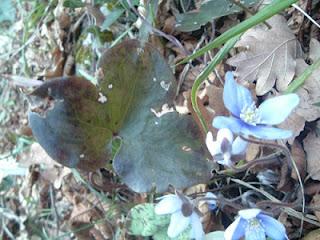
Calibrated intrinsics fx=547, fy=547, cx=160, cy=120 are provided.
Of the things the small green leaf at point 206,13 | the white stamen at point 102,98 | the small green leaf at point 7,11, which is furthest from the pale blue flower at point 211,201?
the small green leaf at point 7,11

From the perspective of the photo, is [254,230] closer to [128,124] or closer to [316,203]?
[316,203]

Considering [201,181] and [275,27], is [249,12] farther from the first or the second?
[201,181]

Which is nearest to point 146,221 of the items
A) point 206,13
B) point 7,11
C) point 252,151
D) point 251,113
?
point 252,151

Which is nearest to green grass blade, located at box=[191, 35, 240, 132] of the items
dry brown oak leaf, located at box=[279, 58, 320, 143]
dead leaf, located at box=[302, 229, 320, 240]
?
dry brown oak leaf, located at box=[279, 58, 320, 143]

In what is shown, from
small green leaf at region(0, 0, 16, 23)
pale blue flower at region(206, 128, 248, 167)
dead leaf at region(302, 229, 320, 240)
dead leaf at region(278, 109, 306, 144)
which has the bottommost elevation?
small green leaf at region(0, 0, 16, 23)

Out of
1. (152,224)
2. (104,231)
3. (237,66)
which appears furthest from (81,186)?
(237,66)

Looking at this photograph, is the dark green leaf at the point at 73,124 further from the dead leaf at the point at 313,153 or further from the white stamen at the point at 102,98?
the dead leaf at the point at 313,153

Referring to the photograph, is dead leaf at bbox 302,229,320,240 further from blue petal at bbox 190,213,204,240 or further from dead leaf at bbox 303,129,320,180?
blue petal at bbox 190,213,204,240
